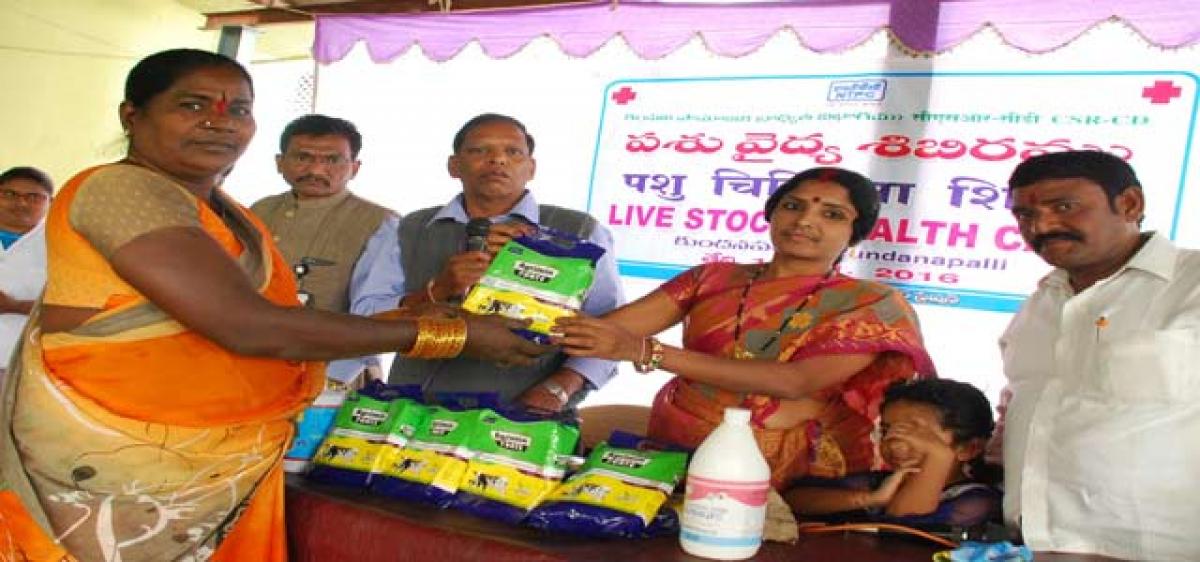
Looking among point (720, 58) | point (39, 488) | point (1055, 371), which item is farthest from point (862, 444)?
point (720, 58)

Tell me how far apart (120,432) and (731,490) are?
971 mm

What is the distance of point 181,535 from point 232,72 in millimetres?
807

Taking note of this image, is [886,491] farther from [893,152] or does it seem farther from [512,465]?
[893,152]

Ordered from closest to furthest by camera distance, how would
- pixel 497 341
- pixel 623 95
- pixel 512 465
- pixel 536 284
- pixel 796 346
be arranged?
1. pixel 512 465
2. pixel 497 341
3. pixel 536 284
4. pixel 796 346
5. pixel 623 95

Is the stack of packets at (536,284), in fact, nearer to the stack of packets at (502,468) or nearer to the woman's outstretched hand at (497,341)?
the woman's outstretched hand at (497,341)

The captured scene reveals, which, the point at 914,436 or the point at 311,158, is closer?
the point at 914,436

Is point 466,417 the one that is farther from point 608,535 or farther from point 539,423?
point 608,535

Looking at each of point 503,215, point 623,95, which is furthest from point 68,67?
point 503,215

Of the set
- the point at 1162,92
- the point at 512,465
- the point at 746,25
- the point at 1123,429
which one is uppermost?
the point at 746,25

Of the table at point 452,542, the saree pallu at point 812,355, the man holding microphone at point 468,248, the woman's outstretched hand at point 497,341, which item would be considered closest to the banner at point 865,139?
the man holding microphone at point 468,248

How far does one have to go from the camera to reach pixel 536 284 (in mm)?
2045

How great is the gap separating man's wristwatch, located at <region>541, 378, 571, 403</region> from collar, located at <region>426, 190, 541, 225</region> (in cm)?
48

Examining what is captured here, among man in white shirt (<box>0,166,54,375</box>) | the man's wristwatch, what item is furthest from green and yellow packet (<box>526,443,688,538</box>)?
man in white shirt (<box>0,166,54,375</box>)

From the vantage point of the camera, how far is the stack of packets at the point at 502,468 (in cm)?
172
